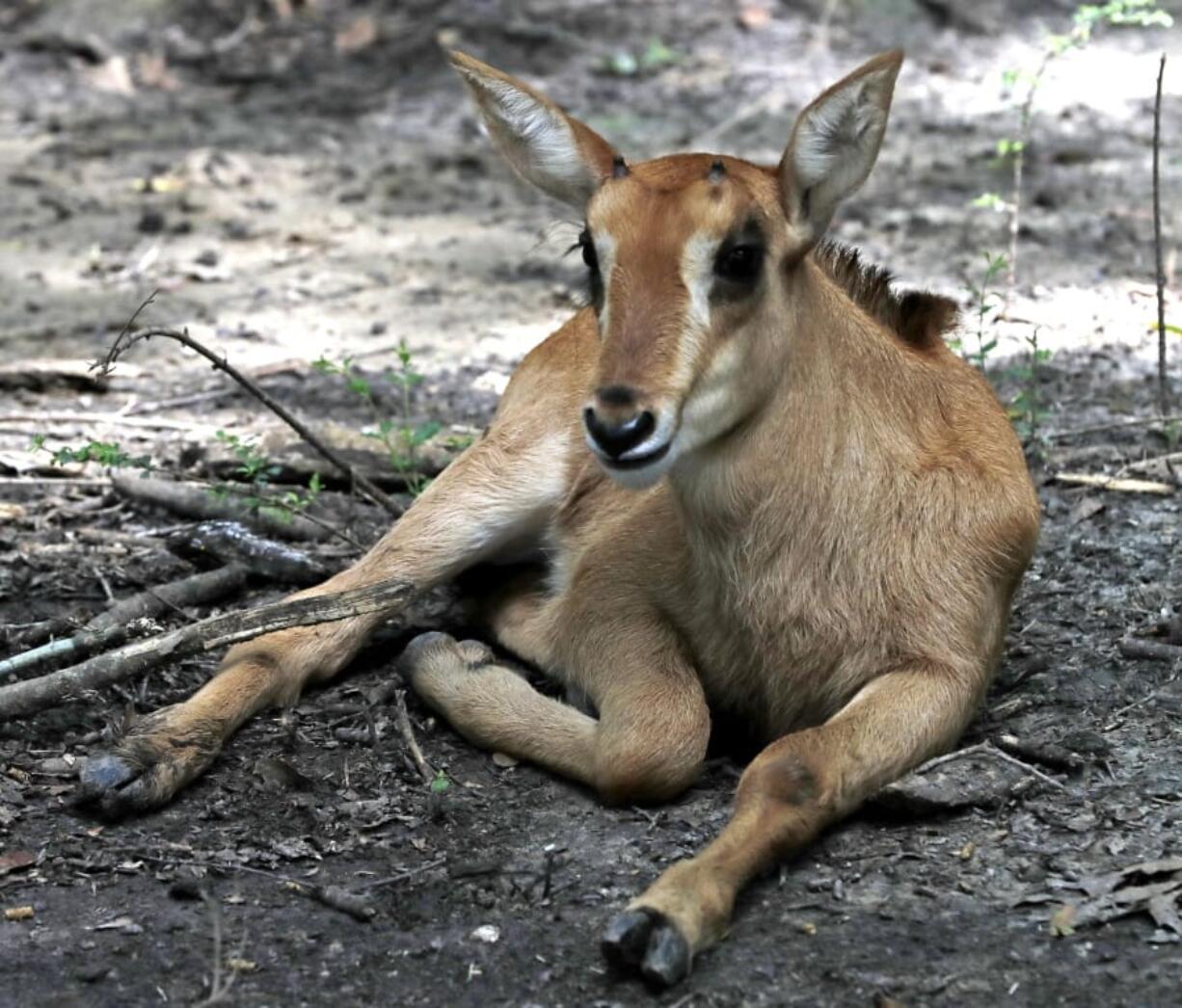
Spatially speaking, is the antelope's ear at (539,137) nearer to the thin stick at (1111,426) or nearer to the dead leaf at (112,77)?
the thin stick at (1111,426)

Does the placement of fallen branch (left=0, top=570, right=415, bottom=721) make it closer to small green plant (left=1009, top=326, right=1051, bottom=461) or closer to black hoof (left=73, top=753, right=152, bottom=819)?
black hoof (left=73, top=753, right=152, bottom=819)

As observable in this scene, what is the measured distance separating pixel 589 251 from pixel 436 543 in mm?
1566

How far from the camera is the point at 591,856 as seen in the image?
470 centimetres

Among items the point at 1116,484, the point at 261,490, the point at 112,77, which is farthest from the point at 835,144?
the point at 112,77

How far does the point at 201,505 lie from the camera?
693 centimetres

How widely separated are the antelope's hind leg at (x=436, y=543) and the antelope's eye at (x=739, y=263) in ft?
5.30

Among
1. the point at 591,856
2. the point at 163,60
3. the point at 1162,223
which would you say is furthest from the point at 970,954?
the point at 163,60

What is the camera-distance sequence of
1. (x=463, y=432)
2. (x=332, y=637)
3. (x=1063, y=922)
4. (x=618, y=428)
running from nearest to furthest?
1. (x=1063, y=922)
2. (x=618, y=428)
3. (x=332, y=637)
4. (x=463, y=432)

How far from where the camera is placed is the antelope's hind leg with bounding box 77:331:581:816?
5410 millimetres

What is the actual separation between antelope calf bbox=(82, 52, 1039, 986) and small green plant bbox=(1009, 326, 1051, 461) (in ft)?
3.91

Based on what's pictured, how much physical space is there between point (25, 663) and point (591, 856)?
69.8 inches

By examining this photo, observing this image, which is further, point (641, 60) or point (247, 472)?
point (641, 60)

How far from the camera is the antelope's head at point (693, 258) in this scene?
14.7 feet

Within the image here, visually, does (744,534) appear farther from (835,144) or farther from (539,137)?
(539,137)
